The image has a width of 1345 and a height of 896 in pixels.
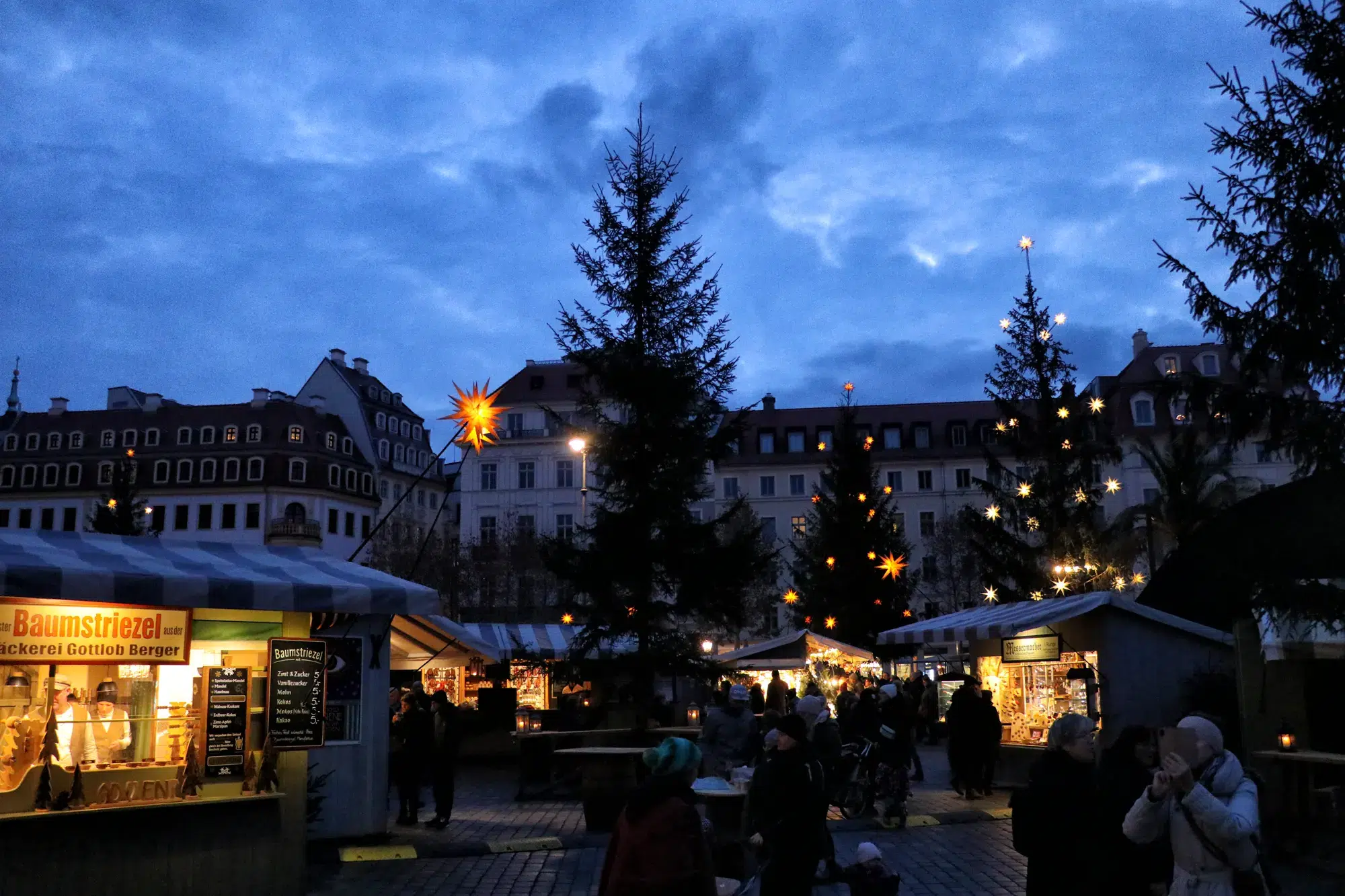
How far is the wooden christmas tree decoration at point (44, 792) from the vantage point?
29.2ft

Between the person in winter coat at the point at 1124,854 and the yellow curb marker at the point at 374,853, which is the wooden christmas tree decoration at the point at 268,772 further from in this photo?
the person in winter coat at the point at 1124,854

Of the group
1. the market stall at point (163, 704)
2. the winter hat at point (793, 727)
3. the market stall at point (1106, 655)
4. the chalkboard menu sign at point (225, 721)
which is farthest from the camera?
the market stall at point (1106, 655)

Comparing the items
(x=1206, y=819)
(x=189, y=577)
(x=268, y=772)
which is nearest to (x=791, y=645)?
(x=268, y=772)

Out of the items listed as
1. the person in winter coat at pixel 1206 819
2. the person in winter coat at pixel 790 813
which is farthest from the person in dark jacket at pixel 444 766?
the person in winter coat at pixel 1206 819

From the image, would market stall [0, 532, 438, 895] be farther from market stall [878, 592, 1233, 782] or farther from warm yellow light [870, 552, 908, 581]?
warm yellow light [870, 552, 908, 581]

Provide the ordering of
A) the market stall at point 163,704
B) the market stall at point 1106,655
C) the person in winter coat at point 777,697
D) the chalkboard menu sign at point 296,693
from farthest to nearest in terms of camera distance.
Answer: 1. the person in winter coat at point 777,697
2. the market stall at point 1106,655
3. the chalkboard menu sign at point 296,693
4. the market stall at point 163,704

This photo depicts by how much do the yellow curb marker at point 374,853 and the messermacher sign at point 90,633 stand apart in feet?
12.9

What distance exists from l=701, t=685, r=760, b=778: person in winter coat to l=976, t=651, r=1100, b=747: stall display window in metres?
5.53

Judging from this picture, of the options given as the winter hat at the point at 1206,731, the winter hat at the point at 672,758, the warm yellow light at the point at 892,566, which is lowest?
the winter hat at the point at 672,758

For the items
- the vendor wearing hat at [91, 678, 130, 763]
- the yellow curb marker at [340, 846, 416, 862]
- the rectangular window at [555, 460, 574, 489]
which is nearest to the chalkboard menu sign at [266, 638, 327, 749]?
the vendor wearing hat at [91, 678, 130, 763]

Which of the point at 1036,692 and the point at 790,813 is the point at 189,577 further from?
the point at 1036,692

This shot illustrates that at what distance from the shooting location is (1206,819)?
185 inches

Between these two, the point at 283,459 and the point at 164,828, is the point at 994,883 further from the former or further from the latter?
the point at 283,459

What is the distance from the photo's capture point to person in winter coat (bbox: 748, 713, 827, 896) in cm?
699
